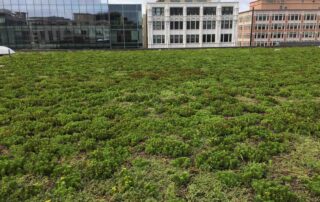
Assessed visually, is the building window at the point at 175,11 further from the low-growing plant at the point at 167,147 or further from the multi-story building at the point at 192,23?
the low-growing plant at the point at 167,147

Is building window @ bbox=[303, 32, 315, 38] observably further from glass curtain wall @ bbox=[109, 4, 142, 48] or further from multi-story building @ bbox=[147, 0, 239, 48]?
glass curtain wall @ bbox=[109, 4, 142, 48]

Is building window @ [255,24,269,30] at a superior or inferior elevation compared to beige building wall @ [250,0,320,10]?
inferior

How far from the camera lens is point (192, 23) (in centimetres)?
6962

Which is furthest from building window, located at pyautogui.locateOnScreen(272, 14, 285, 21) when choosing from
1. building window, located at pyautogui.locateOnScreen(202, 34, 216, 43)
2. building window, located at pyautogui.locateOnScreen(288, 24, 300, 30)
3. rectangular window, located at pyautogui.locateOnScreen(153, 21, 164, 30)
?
rectangular window, located at pyautogui.locateOnScreen(153, 21, 164, 30)

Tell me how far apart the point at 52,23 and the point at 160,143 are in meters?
56.6

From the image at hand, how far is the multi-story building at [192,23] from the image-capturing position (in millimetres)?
68438

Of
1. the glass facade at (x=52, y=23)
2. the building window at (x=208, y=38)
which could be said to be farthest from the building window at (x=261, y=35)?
the glass facade at (x=52, y=23)

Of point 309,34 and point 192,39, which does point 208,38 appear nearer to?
point 192,39

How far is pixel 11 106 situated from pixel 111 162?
5.29 metres

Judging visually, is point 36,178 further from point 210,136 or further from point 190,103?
point 190,103

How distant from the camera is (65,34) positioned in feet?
179

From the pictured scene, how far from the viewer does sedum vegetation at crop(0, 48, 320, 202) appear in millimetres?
4250

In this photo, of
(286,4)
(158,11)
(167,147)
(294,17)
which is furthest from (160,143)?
(286,4)

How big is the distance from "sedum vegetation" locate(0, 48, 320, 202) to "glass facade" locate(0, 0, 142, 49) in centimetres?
4782
